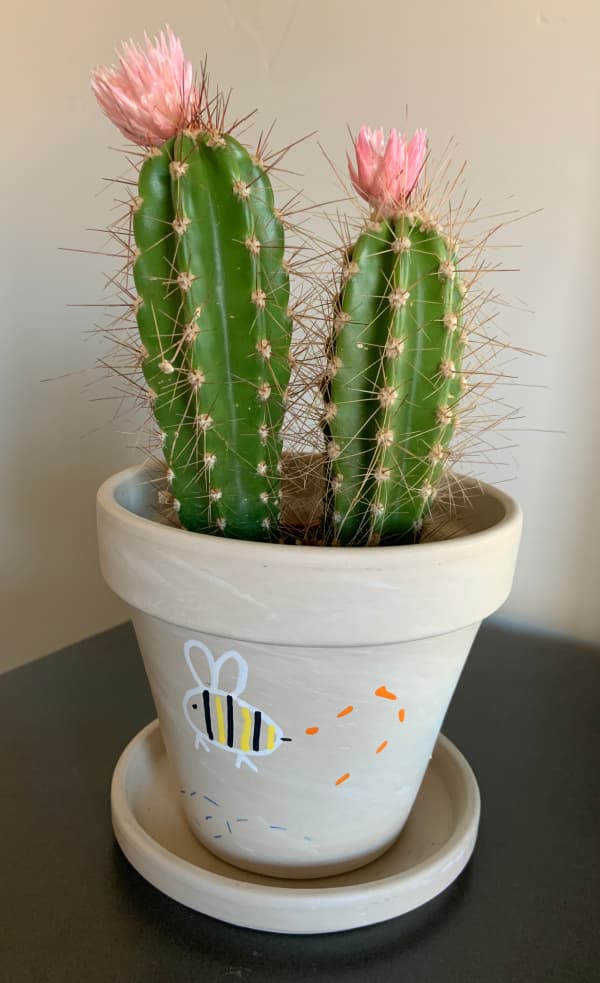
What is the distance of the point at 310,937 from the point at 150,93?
43 centimetres

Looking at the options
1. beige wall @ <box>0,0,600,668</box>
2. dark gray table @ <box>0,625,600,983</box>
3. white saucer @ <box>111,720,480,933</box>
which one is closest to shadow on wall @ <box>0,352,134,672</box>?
beige wall @ <box>0,0,600,668</box>

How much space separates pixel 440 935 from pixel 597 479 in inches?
16.0

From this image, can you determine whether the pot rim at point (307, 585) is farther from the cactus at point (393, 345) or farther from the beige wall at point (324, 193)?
the beige wall at point (324, 193)

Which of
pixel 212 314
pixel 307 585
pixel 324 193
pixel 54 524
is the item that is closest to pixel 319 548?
pixel 307 585

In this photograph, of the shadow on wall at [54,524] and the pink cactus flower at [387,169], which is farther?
the shadow on wall at [54,524]

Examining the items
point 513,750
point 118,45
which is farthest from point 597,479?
point 118,45

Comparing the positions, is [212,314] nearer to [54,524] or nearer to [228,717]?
[228,717]

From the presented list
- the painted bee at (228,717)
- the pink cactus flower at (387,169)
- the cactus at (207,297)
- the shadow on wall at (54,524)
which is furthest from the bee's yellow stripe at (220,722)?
Result: the shadow on wall at (54,524)

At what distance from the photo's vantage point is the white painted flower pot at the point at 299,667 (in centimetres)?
34

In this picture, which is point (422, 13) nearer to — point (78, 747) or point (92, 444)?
point (92, 444)

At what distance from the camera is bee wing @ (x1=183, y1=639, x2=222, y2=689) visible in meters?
0.36

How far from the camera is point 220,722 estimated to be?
38cm

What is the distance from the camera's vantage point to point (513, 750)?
560mm

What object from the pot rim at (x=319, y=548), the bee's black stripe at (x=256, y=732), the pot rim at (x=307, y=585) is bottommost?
the bee's black stripe at (x=256, y=732)
